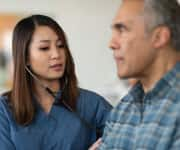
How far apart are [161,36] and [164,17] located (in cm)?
5

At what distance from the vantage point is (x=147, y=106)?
1253mm

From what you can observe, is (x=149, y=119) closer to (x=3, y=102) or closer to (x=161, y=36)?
(x=161, y=36)

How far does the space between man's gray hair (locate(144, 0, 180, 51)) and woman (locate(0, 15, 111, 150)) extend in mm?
582

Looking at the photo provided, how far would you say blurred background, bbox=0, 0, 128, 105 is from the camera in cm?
364

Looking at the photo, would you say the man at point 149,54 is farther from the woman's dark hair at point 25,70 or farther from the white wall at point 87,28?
the white wall at point 87,28

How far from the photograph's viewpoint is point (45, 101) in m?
1.80

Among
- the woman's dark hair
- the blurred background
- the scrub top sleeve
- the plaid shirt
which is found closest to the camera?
the plaid shirt

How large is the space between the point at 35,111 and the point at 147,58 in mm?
663

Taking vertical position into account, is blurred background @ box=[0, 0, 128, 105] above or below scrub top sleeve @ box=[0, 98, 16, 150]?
above

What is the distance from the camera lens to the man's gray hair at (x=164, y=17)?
48.6 inches

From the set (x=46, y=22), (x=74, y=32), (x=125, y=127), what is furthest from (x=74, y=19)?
(x=125, y=127)

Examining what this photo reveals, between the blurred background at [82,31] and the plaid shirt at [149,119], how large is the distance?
225 centimetres

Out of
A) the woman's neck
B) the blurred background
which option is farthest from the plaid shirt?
the blurred background

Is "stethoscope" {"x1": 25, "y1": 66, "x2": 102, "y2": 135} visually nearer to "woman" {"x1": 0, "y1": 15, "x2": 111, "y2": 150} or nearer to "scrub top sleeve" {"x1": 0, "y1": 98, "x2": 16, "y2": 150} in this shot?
"woman" {"x1": 0, "y1": 15, "x2": 111, "y2": 150}
